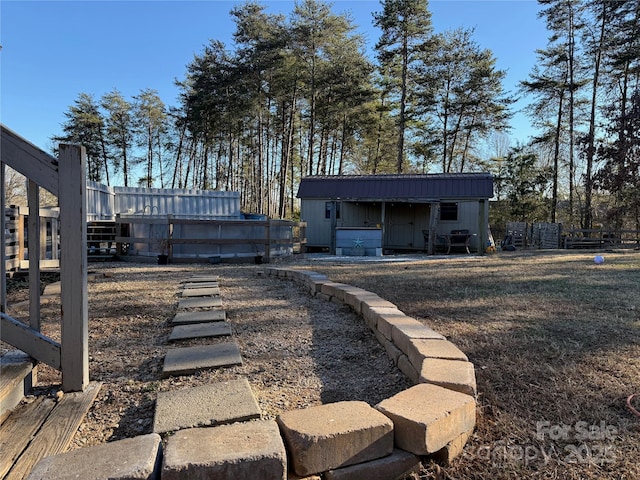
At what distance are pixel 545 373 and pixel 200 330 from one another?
8.07ft

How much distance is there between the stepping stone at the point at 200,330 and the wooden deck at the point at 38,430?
101 centimetres

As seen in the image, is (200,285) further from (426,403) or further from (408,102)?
(408,102)

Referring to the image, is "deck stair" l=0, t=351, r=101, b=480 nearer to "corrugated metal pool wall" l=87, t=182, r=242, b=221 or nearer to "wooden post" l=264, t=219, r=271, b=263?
"wooden post" l=264, t=219, r=271, b=263

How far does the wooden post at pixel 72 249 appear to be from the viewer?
1.89 m

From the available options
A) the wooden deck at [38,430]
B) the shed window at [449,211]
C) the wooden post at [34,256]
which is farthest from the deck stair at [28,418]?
the shed window at [449,211]

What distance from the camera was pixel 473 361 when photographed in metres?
2.45

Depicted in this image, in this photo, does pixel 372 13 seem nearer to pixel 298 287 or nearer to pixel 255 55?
pixel 255 55

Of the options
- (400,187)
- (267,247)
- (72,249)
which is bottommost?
(267,247)

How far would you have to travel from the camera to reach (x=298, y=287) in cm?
547

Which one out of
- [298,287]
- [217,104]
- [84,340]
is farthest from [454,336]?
[217,104]

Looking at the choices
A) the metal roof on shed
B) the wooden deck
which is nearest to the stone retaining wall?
the wooden deck

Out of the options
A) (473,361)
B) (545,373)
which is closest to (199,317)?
(473,361)

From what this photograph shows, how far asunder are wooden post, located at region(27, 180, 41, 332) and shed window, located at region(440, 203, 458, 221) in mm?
14307

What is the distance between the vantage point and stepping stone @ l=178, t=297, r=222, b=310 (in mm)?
4035
